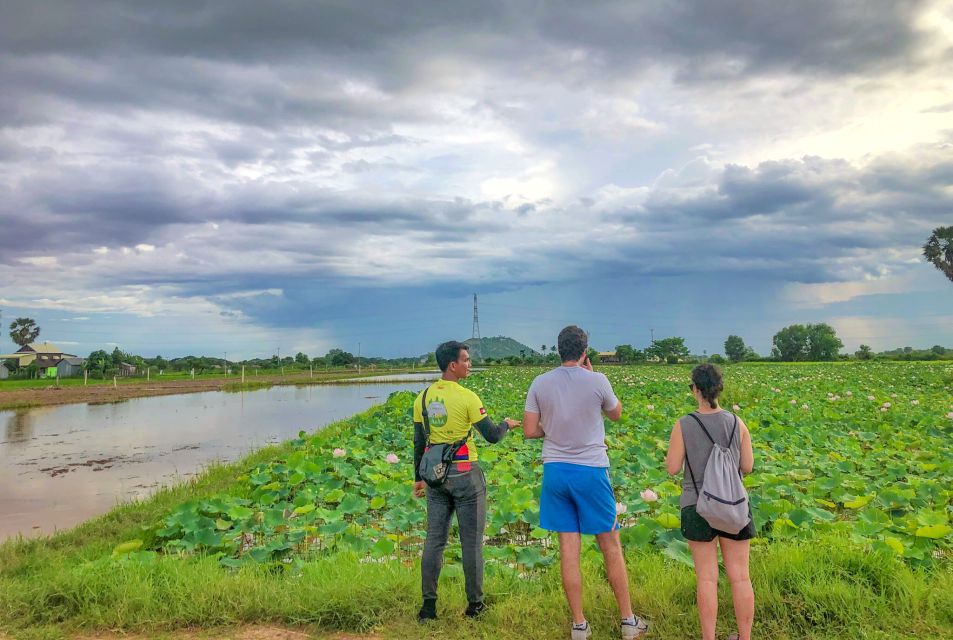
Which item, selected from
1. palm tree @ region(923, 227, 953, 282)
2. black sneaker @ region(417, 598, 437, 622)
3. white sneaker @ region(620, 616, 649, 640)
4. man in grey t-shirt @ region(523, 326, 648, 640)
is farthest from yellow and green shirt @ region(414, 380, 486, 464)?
palm tree @ region(923, 227, 953, 282)

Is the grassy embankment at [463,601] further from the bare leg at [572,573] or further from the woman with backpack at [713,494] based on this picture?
the woman with backpack at [713,494]

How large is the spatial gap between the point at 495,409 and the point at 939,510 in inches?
399

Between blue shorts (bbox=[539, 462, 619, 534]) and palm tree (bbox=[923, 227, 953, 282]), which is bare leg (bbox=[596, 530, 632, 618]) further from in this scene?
palm tree (bbox=[923, 227, 953, 282])

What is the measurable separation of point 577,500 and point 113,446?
16990 millimetres

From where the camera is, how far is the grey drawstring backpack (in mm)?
3344

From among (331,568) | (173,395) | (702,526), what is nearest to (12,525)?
(331,568)

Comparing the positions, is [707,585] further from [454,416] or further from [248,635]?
[248,635]

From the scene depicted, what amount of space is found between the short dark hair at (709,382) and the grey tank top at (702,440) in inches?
3.8

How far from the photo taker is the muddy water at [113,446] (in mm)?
10641

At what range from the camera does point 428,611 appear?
416 cm

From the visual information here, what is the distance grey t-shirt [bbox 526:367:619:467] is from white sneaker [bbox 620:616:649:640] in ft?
3.48

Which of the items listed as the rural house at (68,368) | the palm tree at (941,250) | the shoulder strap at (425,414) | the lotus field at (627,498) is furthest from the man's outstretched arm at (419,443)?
the rural house at (68,368)

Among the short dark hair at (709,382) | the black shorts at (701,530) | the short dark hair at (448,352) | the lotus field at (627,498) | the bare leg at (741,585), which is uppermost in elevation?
the short dark hair at (448,352)

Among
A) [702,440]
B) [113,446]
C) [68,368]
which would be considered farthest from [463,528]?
[68,368]
